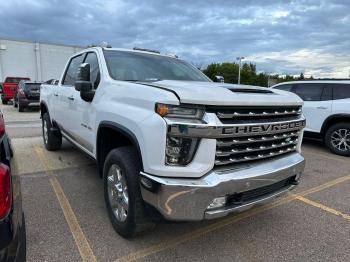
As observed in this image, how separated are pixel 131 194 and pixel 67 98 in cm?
270

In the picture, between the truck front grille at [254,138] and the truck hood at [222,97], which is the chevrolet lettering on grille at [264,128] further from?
the truck hood at [222,97]

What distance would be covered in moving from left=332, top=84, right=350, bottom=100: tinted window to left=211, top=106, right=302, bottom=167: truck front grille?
188 inches

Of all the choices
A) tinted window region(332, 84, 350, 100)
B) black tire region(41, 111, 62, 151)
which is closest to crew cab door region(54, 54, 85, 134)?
black tire region(41, 111, 62, 151)

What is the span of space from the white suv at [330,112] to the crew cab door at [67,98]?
5625 mm

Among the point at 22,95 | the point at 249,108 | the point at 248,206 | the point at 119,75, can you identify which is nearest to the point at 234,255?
the point at 248,206

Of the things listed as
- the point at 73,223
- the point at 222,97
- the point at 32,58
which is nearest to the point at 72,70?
the point at 73,223

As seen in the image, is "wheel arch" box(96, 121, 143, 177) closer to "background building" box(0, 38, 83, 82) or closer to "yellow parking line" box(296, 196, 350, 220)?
"yellow parking line" box(296, 196, 350, 220)

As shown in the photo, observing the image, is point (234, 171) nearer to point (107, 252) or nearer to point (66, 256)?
point (107, 252)

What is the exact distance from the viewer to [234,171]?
2.72 meters

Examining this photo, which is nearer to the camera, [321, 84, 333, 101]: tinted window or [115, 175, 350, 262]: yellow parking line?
[115, 175, 350, 262]: yellow parking line

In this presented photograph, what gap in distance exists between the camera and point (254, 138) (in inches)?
114

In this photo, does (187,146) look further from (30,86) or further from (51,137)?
(30,86)

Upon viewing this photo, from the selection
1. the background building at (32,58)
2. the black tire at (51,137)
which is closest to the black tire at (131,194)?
the black tire at (51,137)

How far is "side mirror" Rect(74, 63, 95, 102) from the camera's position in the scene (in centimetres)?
369
